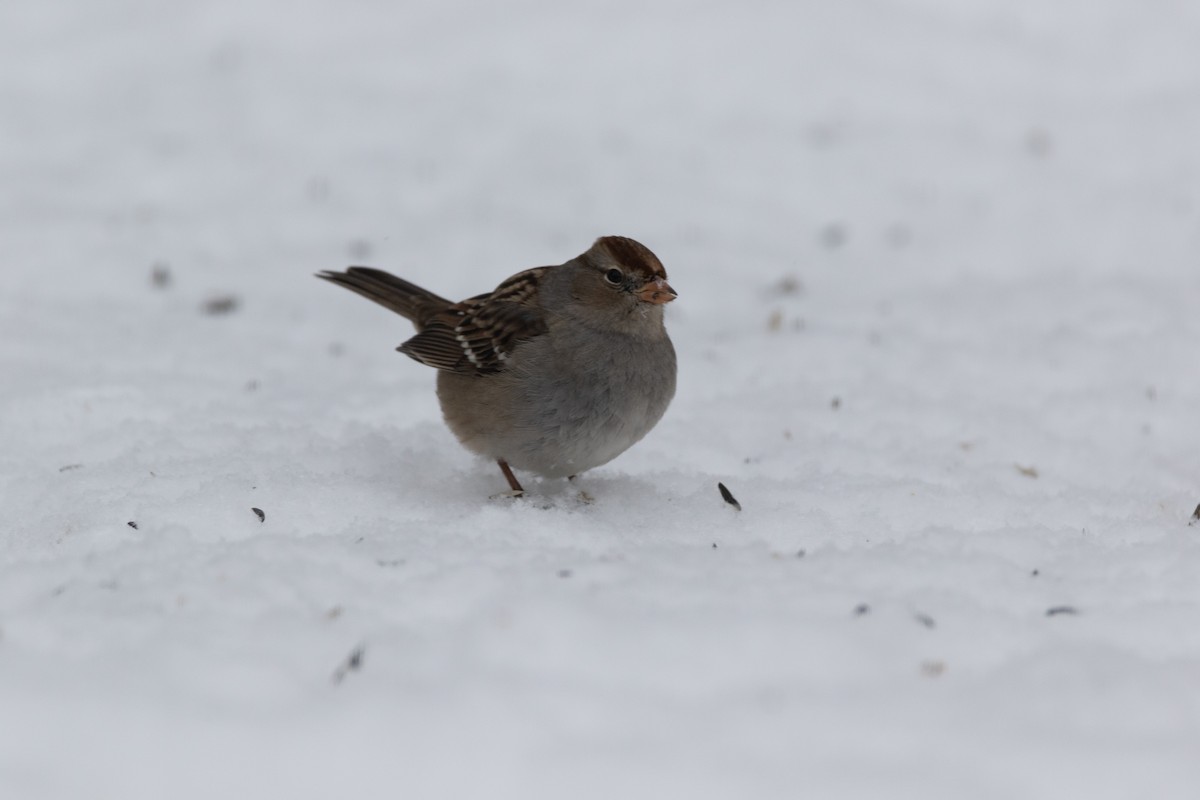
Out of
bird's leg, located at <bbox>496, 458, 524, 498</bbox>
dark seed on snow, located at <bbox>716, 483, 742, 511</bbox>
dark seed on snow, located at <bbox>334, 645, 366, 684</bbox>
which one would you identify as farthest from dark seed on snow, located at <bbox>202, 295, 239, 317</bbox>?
dark seed on snow, located at <bbox>334, 645, 366, 684</bbox>

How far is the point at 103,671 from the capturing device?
10.0ft

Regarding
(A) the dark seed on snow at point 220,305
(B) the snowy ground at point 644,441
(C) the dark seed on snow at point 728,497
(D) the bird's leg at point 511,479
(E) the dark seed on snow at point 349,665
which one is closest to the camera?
(B) the snowy ground at point 644,441

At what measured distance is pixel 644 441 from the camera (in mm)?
5391

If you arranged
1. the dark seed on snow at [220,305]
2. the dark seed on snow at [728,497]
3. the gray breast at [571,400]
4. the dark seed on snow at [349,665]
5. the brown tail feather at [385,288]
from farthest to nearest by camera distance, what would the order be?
the dark seed on snow at [220,305] < the brown tail feather at [385,288] < the dark seed on snow at [728,497] < the gray breast at [571,400] < the dark seed on snow at [349,665]

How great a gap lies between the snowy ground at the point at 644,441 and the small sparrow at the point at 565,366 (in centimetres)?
27

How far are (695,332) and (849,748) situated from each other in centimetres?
407

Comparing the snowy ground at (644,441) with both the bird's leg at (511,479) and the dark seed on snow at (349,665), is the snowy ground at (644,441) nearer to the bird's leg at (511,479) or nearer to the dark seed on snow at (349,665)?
the dark seed on snow at (349,665)

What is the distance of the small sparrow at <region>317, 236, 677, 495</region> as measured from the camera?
438 centimetres

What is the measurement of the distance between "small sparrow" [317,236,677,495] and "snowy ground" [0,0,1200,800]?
27 cm

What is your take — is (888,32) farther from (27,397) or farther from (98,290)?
(27,397)

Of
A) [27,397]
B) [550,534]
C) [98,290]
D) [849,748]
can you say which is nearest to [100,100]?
[98,290]

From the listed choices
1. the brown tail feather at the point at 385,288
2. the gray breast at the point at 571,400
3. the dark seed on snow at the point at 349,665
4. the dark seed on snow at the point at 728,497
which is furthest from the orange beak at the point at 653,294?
the dark seed on snow at the point at 349,665

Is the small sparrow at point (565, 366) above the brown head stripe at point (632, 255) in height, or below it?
below

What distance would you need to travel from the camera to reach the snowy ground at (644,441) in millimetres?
2941
